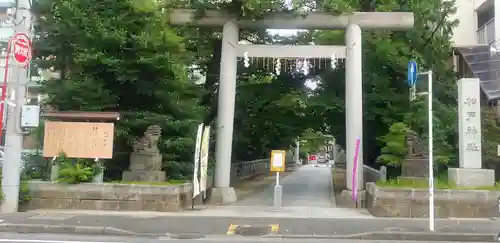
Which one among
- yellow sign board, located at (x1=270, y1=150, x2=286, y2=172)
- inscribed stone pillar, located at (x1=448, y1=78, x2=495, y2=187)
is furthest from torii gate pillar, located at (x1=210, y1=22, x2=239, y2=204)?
inscribed stone pillar, located at (x1=448, y1=78, x2=495, y2=187)

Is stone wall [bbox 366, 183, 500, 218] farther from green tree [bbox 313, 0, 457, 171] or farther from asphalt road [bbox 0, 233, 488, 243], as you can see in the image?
green tree [bbox 313, 0, 457, 171]

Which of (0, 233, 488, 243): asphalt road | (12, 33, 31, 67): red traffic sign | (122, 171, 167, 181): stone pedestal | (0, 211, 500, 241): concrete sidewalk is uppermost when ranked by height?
(12, 33, 31, 67): red traffic sign

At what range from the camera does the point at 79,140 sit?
49.3ft

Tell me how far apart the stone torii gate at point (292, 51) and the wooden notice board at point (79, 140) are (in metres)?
4.05

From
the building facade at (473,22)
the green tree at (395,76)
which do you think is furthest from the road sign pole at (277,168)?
the building facade at (473,22)

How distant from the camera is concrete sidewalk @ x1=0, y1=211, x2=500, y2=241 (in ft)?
36.4

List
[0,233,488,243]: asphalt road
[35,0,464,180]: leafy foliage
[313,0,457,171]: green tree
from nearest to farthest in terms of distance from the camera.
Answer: [0,233,488,243]: asphalt road → [35,0,464,180]: leafy foliage → [313,0,457,171]: green tree

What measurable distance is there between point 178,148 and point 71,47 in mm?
4904

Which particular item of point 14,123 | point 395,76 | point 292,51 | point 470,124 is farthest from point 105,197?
point 395,76

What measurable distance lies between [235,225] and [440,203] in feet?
19.0

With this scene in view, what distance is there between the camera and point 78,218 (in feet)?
41.5

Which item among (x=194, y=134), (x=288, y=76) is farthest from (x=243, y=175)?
(x=194, y=134)

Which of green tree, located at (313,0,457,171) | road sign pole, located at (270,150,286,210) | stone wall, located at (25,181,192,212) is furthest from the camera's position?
green tree, located at (313,0,457,171)

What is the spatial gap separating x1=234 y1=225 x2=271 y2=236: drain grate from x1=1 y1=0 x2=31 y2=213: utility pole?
259 inches
